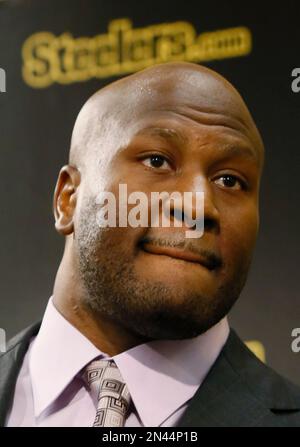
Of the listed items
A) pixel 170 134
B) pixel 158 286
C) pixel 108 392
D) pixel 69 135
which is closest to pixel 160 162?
pixel 170 134

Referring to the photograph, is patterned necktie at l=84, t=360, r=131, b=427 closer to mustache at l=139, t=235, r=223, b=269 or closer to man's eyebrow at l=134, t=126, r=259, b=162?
mustache at l=139, t=235, r=223, b=269

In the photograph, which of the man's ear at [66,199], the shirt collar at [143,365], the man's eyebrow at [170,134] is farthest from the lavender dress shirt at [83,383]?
the man's eyebrow at [170,134]

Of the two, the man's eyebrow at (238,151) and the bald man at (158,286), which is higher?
the man's eyebrow at (238,151)

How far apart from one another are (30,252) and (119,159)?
526 millimetres

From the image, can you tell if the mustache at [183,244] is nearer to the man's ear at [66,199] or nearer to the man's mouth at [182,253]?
the man's mouth at [182,253]

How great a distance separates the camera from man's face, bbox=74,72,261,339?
72 cm

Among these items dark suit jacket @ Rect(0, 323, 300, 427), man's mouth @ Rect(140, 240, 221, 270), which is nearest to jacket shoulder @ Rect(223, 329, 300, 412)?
dark suit jacket @ Rect(0, 323, 300, 427)

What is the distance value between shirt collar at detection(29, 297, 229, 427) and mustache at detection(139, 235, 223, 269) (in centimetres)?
13

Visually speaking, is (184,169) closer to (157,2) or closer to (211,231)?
(211,231)

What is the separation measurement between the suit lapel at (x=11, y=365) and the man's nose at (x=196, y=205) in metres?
0.27

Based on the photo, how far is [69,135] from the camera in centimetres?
127

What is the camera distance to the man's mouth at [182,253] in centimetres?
71

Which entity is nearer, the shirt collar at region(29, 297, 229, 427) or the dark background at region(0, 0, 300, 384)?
the shirt collar at region(29, 297, 229, 427)

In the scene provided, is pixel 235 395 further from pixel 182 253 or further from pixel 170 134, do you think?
pixel 170 134
